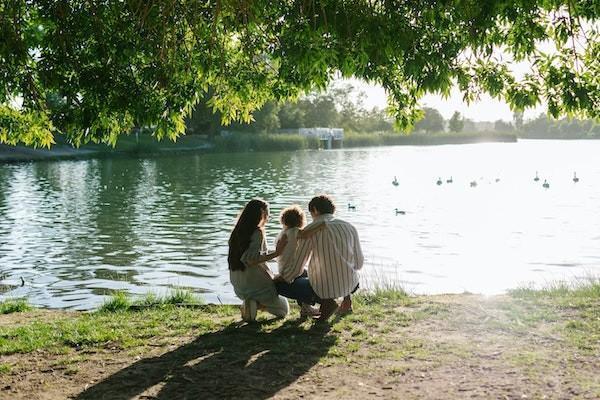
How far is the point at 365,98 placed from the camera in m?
152

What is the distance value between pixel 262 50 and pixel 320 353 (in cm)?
385

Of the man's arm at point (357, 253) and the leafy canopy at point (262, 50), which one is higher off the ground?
the leafy canopy at point (262, 50)

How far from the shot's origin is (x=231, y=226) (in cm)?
2191

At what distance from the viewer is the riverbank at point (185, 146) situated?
198 ft

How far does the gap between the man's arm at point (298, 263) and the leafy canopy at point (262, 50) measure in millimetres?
1751

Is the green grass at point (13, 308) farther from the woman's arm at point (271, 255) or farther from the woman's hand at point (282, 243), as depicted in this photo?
the woman's hand at point (282, 243)

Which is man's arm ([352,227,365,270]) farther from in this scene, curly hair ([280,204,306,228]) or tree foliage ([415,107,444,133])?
tree foliage ([415,107,444,133])

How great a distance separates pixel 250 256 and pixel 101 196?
25.7m

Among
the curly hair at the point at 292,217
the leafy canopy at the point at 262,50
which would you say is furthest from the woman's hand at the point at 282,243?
the leafy canopy at the point at 262,50

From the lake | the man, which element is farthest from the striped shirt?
the lake

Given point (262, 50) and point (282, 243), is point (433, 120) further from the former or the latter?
point (282, 243)

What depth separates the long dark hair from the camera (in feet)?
22.4

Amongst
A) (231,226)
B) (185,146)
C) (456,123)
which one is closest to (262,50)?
(231,226)

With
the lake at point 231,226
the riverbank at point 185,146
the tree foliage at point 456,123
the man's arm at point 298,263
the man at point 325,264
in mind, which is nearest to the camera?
the man at point 325,264
